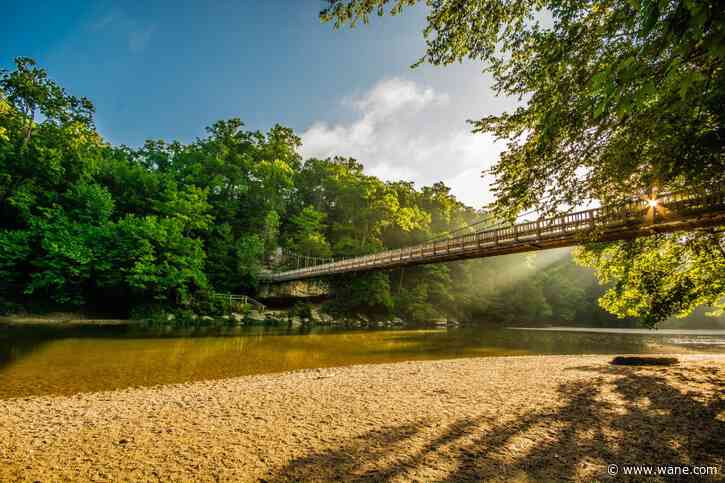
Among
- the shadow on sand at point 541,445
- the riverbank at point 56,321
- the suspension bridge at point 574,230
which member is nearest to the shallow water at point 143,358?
the riverbank at point 56,321

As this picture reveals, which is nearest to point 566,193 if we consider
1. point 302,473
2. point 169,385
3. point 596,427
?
point 596,427

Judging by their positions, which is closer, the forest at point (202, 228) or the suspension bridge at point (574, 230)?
the suspension bridge at point (574, 230)

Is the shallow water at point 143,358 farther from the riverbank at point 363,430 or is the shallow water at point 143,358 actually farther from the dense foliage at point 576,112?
the dense foliage at point 576,112

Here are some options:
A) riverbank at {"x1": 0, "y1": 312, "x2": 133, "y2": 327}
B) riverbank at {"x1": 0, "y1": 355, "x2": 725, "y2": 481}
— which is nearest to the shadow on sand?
riverbank at {"x1": 0, "y1": 355, "x2": 725, "y2": 481}

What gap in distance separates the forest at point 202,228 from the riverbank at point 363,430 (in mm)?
4651

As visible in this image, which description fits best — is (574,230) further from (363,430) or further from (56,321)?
(56,321)

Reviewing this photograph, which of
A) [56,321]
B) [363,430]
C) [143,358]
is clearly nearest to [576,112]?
[363,430]

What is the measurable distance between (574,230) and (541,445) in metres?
8.18

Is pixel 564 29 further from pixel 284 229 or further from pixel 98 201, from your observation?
pixel 284 229

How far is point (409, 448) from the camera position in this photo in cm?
243

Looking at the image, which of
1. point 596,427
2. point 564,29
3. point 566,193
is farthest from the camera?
point 566,193

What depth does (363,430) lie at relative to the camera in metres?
2.79

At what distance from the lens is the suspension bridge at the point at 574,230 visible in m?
5.06

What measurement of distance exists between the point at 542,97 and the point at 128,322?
17.5 m
